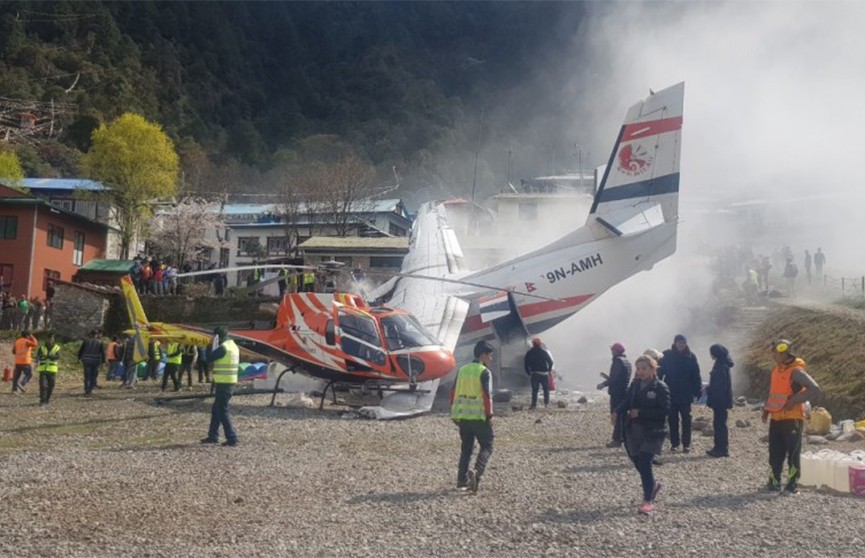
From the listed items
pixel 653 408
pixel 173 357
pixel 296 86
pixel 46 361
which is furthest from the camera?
pixel 296 86

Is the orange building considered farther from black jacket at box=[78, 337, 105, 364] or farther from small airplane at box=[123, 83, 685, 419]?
small airplane at box=[123, 83, 685, 419]

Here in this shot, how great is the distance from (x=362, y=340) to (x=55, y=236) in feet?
93.5

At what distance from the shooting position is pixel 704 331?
26.1 meters

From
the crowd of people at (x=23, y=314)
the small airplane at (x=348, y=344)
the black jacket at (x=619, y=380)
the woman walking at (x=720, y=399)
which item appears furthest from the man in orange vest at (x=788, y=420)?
the crowd of people at (x=23, y=314)

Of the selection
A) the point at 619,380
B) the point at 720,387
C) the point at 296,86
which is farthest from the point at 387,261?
the point at 296,86

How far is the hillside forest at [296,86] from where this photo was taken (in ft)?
244

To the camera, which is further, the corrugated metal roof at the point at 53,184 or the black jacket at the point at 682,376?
the corrugated metal roof at the point at 53,184

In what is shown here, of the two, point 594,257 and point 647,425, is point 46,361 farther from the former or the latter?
point 594,257

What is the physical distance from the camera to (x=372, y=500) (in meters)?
7.64

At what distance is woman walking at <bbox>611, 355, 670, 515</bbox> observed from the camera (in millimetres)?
7512

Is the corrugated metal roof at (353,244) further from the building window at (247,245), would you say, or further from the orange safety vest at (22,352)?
the orange safety vest at (22,352)

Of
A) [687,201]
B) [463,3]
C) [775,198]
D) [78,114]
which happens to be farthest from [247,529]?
[463,3]

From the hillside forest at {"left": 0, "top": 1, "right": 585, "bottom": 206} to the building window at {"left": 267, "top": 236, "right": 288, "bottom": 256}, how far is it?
3.99 meters

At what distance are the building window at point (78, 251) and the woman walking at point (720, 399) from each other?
36867 millimetres
